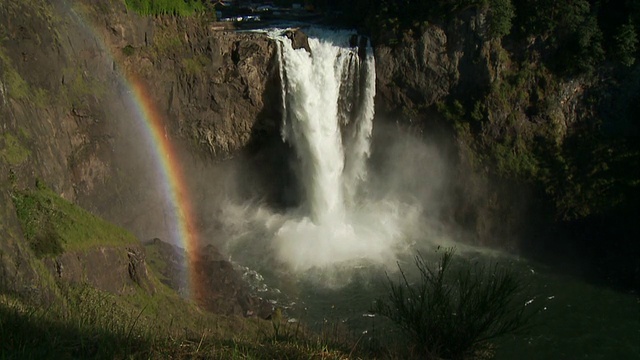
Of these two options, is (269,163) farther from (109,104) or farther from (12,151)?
(12,151)

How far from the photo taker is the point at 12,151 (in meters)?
15.6

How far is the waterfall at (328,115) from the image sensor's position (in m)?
29.7

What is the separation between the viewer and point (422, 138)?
31.4 metres

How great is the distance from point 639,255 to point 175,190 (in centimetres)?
2313

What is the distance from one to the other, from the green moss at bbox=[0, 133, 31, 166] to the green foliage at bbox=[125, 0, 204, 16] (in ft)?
39.4

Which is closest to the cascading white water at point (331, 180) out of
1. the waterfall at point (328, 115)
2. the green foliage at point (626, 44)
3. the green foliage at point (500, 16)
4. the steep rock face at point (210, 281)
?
the waterfall at point (328, 115)

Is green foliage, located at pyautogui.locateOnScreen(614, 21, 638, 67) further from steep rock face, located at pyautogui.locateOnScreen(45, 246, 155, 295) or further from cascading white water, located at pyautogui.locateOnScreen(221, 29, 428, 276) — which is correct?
steep rock face, located at pyautogui.locateOnScreen(45, 246, 155, 295)

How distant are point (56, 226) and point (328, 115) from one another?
17.4 meters

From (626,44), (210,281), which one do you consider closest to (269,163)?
(210,281)

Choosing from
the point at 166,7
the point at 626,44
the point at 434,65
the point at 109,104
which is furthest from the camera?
the point at 434,65

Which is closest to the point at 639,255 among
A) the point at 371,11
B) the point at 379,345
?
the point at 371,11

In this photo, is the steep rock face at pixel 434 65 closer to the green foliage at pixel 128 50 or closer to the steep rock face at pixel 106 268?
the green foliage at pixel 128 50

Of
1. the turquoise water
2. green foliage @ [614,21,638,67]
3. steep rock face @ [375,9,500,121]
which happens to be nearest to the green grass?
the turquoise water

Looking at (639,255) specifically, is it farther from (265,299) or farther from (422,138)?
(265,299)
